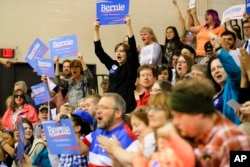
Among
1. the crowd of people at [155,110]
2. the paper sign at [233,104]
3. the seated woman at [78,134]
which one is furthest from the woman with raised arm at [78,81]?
the paper sign at [233,104]

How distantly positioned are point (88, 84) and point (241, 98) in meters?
3.48

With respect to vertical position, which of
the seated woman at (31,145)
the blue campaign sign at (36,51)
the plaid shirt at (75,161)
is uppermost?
the blue campaign sign at (36,51)

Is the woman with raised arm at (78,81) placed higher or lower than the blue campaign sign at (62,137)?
higher

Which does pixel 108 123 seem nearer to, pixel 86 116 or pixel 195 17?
pixel 86 116

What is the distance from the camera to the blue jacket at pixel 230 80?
11.0ft

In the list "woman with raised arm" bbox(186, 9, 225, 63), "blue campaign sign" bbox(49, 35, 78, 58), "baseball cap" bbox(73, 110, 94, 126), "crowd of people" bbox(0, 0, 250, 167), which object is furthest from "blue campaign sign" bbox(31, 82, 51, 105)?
"woman with raised arm" bbox(186, 9, 225, 63)

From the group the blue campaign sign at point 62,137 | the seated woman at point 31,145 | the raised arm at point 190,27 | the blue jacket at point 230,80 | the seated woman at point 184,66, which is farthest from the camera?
the raised arm at point 190,27

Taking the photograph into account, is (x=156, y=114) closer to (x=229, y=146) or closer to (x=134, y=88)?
(x=229, y=146)

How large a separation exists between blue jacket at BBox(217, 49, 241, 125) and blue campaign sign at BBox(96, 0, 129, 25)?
2.56m

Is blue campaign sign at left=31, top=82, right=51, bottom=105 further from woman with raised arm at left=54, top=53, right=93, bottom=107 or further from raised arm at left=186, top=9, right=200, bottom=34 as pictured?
raised arm at left=186, top=9, right=200, bottom=34

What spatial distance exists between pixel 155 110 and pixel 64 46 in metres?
4.08

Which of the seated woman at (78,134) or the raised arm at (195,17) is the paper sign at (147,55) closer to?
the seated woman at (78,134)

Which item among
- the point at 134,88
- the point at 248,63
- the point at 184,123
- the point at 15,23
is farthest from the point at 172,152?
the point at 15,23

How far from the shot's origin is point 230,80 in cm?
345
